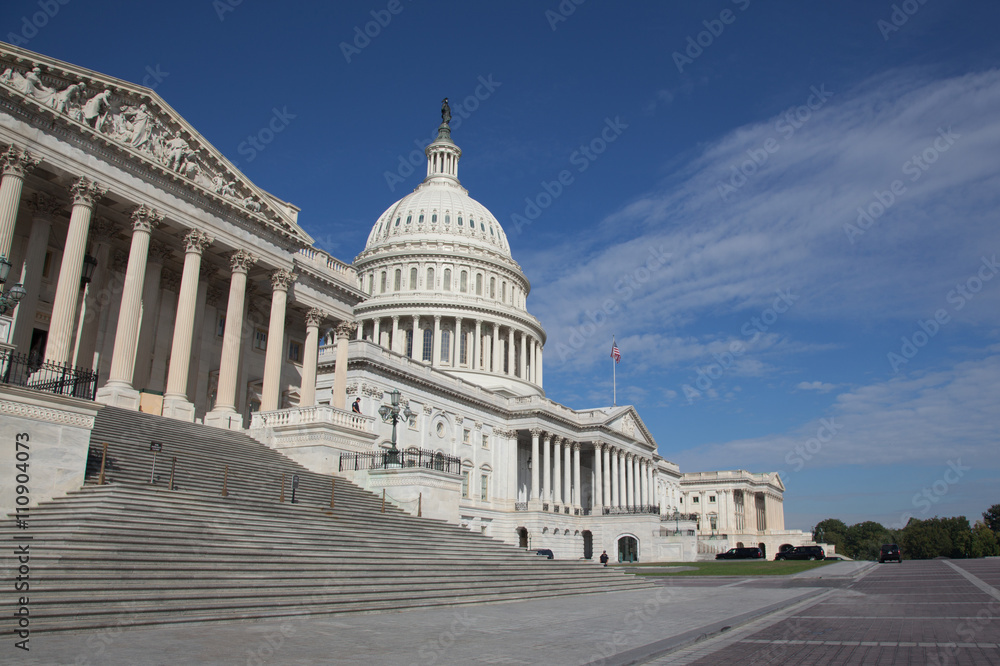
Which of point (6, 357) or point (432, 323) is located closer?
point (6, 357)

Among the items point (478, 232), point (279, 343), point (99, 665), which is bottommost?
point (99, 665)

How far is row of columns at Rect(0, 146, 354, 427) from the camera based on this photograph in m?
27.0

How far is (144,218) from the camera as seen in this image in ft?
105

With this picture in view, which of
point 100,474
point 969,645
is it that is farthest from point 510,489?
point 969,645

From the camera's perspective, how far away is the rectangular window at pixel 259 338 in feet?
141

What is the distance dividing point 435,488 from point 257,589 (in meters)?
15.9

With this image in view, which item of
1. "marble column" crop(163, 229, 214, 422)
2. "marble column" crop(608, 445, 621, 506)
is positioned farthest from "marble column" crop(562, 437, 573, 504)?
"marble column" crop(163, 229, 214, 422)

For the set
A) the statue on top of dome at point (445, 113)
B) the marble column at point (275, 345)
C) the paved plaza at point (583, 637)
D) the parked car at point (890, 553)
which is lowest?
the paved plaza at point (583, 637)

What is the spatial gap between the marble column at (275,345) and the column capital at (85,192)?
9.89m

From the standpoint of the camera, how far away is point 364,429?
3666 cm

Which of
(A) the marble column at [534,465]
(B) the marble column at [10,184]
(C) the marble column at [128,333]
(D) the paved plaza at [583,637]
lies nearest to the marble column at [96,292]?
(C) the marble column at [128,333]

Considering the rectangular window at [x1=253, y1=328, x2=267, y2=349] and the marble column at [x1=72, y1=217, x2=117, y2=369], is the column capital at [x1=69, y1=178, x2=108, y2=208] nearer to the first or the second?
the marble column at [x1=72, y1=217, x2=117, y2=369]

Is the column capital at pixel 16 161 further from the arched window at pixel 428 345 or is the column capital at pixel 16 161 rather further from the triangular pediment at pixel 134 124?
the arched window at pixel 428 345

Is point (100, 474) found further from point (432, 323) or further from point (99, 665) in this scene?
point (432, 323)
